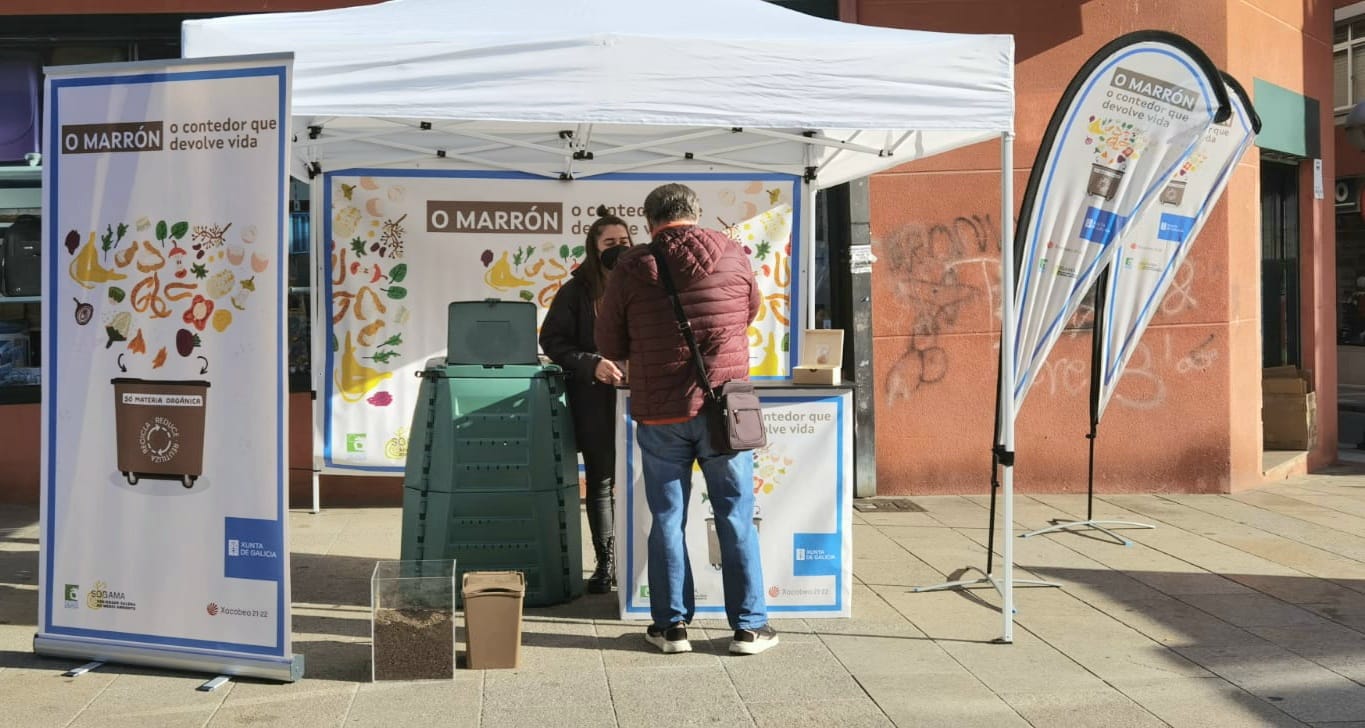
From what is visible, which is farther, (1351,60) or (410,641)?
(1351,60)

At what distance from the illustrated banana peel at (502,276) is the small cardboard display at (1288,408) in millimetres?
6036

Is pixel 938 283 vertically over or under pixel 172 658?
over

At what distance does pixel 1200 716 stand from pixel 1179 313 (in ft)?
16.8

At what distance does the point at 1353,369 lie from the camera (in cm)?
2306

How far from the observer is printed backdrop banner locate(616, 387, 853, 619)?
5.75 meters

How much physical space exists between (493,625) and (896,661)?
60.7 inches

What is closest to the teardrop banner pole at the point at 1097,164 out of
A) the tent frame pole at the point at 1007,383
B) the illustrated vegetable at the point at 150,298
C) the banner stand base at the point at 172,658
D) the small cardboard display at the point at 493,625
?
the tent frame pole at the point at 1007,383

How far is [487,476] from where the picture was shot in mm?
5895

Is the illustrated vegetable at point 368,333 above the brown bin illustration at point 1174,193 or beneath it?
beneath

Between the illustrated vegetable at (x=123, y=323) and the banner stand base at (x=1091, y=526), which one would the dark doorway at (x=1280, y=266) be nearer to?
the banner stand base at (x=1091, y=526)

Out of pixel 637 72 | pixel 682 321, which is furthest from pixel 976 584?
pixel 637 72

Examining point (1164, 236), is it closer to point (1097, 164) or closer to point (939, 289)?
point (1097, 164)

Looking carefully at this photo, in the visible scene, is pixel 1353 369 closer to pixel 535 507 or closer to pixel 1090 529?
pixel 1090 529

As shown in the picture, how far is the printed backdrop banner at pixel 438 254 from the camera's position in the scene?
26.2 feet
